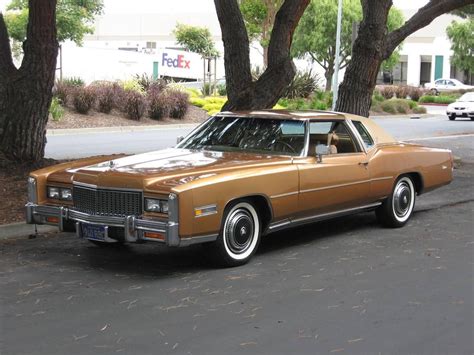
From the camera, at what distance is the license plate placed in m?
5.88

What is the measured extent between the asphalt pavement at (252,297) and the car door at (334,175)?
47 centimetres

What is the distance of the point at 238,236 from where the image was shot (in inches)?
244

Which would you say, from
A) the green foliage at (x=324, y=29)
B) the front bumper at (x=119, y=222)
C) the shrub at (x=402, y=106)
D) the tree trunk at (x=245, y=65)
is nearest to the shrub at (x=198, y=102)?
the shrub at (x=402, y=106)

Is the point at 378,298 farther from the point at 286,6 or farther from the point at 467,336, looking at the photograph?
the point at 286,6

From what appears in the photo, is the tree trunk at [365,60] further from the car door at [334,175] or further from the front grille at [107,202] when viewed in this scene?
the front grille at [107,202]

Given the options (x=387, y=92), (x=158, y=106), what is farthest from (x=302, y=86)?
(x=158, y=106)

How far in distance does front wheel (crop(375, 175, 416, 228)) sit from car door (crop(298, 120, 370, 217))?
483 mm

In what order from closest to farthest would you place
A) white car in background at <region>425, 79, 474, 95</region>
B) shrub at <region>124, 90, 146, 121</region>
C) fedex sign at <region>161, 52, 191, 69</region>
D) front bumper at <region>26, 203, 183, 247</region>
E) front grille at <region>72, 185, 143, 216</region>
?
front bumper at <region>26, 203, 183, 247</region> < front grille at <region>72, 185, 143, 216</region> < shrub at <region>124, 90, 146, 121</region> < fedex sign at <region>161, 52, 191, 69</region> < white car in background at <region>425, 79, 474, 95</region>

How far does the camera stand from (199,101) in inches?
1249

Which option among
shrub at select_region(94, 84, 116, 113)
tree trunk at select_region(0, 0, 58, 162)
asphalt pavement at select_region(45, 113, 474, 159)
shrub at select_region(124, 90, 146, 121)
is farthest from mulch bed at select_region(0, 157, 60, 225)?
shrub at select_region(94, 84, 116, 113)

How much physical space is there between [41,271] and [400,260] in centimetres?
345

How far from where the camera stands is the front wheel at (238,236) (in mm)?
6066

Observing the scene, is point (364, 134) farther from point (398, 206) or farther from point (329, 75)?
point (329, 75)

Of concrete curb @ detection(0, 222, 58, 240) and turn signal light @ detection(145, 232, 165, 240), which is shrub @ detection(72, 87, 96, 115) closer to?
concrete curb @ detection(0, 222, 58, 240)
